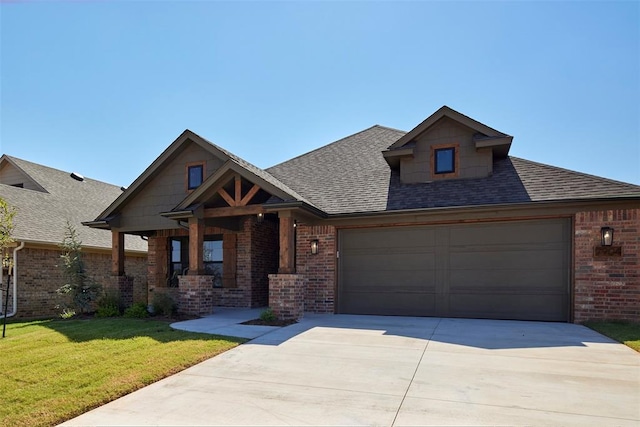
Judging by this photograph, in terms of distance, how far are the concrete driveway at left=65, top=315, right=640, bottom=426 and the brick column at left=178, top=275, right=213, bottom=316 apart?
3.66 meters

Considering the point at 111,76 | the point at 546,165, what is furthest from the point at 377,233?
the point at 111,76

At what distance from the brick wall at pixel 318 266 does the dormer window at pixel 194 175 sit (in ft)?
12.5

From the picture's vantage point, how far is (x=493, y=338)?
7.54 m

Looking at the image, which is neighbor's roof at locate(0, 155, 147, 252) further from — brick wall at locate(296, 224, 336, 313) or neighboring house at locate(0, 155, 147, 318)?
brick wall at locate(296, 224, 336, 313)

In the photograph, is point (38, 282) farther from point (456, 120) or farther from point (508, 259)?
point (508, 259)

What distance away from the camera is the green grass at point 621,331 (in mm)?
7090

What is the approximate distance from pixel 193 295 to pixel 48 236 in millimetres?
7910

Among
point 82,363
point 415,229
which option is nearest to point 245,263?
point 415,229

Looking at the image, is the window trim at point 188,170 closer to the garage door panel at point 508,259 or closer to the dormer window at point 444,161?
the dormer window at point 444,161

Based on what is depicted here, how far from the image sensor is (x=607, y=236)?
28.9 feet

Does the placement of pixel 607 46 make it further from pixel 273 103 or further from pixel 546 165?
pixel 273 103

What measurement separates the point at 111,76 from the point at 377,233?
9344mm

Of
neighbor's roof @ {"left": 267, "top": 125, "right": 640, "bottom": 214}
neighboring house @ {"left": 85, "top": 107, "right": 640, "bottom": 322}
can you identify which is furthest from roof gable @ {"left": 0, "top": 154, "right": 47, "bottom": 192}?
neighbor's roof @ {"left": 267, "top": 125, "right": 640, "bottom": 214}

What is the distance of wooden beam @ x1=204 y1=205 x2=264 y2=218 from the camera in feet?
33.2
